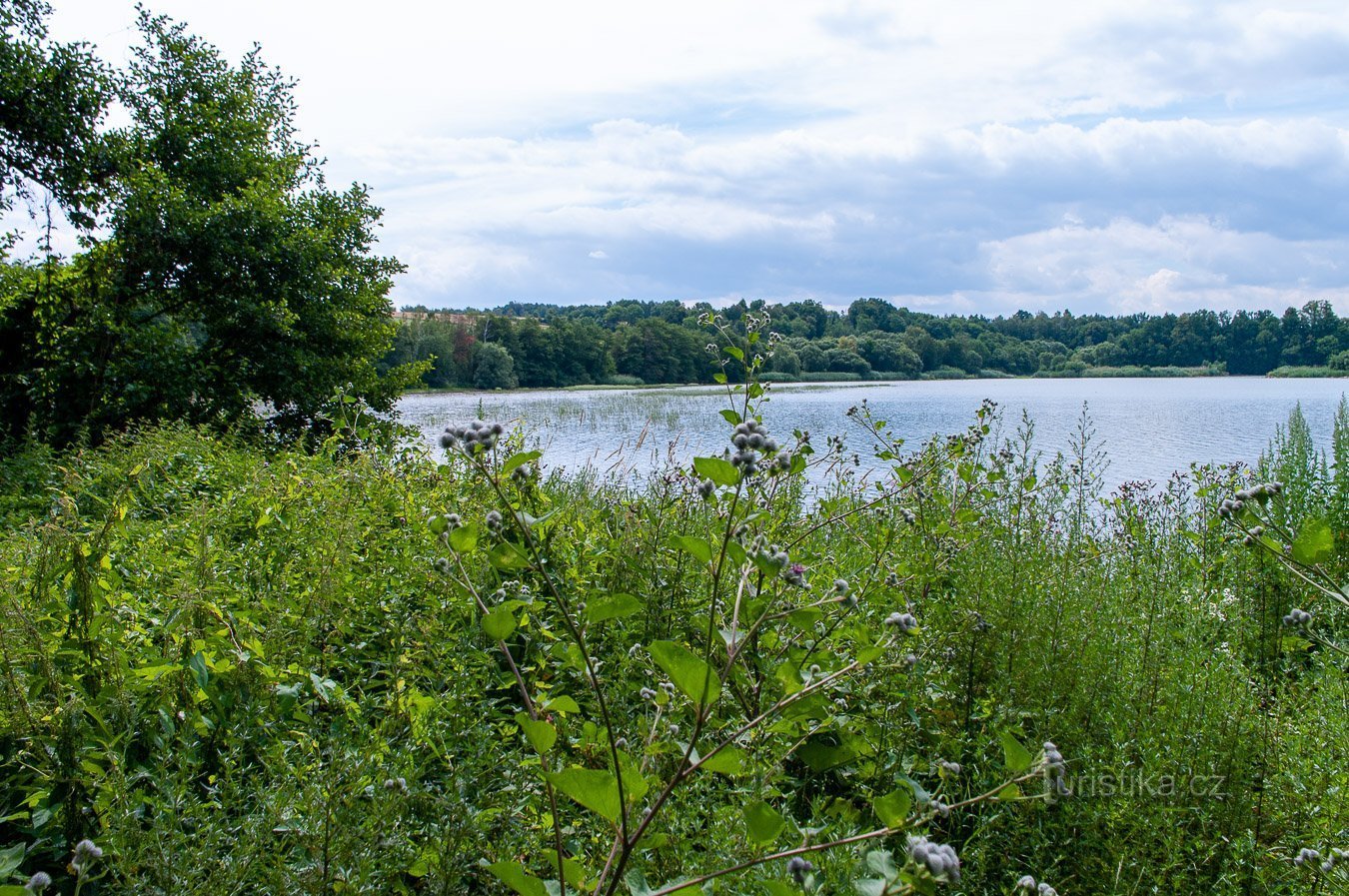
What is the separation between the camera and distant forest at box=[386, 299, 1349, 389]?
3619 cm

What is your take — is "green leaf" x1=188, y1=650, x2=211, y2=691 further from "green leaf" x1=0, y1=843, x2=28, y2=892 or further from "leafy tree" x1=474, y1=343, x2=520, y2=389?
"leafy tree" x1=474, y1=343, x2=520, y2=389

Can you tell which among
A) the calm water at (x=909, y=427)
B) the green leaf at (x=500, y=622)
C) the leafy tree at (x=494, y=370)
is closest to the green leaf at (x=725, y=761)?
the green leaf at (x=500, y=622)

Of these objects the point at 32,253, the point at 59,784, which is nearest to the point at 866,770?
the point at 59,784

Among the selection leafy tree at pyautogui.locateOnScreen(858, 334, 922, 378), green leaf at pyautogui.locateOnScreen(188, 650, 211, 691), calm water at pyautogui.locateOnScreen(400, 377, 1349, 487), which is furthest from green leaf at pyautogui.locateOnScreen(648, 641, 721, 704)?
leafy tree at pyautogui.locateOnScreen(858, 334, 922, 378)

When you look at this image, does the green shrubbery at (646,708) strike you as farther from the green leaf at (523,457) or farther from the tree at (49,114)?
the tree at (49,114)

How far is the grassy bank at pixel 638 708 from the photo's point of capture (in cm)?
154

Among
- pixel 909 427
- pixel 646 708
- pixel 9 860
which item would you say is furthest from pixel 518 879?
pixel 909 427

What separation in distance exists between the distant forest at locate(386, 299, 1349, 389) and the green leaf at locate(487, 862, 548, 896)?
2661cm

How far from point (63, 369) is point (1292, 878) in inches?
470

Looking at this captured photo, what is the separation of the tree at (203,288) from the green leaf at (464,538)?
9749 mm

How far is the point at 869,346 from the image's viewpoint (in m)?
41.8

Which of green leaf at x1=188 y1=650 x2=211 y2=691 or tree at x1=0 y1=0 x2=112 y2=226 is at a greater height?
tree at x1=0 y1=0 x2=112 y2=226

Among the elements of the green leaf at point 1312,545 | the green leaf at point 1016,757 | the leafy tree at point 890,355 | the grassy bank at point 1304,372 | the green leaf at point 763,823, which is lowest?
the green leaf at point 763,823

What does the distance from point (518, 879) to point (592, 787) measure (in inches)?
7.1
